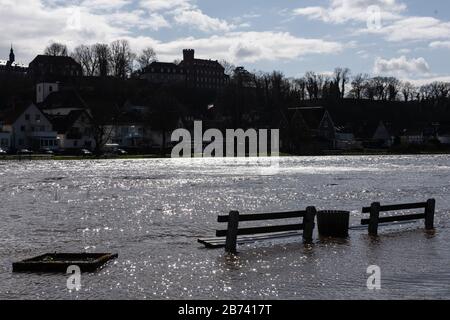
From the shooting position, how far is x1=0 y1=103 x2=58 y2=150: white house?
12375 cm

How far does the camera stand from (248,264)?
58.2ft

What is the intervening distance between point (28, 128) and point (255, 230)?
111 meters

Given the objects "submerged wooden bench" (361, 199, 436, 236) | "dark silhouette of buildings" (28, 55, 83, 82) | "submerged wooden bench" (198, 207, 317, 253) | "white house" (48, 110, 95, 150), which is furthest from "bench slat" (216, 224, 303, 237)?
"dark silhouette of buildings" (28, 55, 83, 82)

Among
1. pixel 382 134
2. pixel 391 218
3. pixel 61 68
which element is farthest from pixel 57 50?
pixel 391 218

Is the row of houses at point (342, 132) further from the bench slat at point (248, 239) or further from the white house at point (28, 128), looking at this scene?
the bench slat at point (248, 239)

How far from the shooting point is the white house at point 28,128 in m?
124

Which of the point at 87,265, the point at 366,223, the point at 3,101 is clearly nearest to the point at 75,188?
the point at 366,223

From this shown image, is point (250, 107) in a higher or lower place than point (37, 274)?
higher

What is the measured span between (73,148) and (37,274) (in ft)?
366

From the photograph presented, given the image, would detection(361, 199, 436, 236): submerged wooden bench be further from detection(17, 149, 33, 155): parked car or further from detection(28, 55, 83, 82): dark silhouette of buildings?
detection(28, 55, 83, 82): dark silhouette of buildings

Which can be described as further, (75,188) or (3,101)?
(3,101)

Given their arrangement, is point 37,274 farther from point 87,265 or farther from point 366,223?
point 366,223

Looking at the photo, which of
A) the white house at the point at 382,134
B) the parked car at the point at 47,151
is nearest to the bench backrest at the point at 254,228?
the parked car at the point at 47,151
